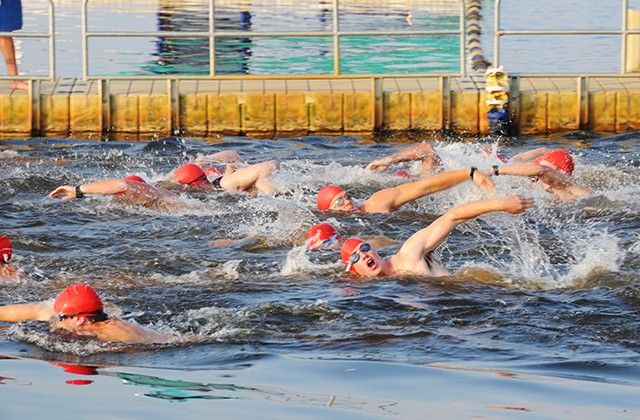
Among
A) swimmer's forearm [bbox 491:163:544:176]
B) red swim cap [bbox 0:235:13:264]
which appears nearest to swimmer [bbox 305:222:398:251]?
swimmer's forearm [bbox 491:163:544:176]

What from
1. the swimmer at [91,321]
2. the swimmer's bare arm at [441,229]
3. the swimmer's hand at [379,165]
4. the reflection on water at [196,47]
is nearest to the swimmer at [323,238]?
the swimmer's bare arm at [441,229]

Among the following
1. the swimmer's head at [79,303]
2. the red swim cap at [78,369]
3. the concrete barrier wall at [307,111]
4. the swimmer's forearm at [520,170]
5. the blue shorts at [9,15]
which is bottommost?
the red swim cap at [78,369]

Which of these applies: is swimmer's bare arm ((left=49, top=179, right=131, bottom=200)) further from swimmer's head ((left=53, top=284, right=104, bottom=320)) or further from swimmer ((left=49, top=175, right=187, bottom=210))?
swimmer's head ((left=53, top=284, right=104, bottom=320))

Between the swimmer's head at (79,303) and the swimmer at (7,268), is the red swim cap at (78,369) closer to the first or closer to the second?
the swimmer's head at (79,303)

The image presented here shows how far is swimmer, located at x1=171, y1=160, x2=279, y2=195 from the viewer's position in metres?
12.0

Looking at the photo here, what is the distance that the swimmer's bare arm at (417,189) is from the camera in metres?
8.94

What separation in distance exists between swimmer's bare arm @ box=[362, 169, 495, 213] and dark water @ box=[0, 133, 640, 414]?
0.47 ft

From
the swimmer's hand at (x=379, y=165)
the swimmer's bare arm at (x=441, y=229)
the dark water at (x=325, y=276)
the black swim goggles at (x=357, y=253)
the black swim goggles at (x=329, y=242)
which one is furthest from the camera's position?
the swimmer's hand at (x=379, y=165)

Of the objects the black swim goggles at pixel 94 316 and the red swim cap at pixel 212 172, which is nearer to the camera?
the black swim goggles at pixel 94 316

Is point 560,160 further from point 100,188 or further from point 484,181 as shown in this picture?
point 100,188

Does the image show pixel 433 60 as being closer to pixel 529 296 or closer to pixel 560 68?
pixel 560 68

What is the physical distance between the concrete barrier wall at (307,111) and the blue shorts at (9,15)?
1117mm

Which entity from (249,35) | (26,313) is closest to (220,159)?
→ (249,35)

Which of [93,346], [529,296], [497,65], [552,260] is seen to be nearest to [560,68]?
[497,65]
